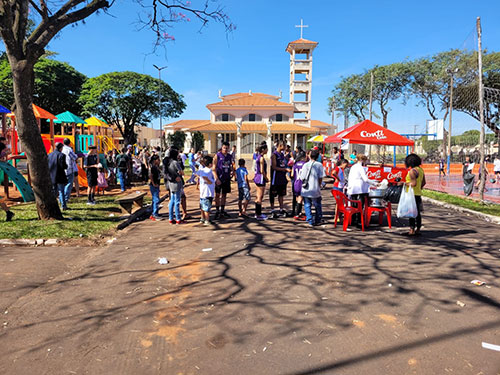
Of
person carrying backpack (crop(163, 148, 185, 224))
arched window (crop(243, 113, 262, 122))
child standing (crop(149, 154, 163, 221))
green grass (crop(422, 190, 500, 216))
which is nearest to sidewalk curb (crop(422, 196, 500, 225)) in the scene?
green grass (crop(422, 190, 500, 216))

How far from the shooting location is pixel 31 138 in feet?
23.5

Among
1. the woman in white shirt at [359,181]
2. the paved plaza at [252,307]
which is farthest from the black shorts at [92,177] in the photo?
the woman in white shirt at [359,181]

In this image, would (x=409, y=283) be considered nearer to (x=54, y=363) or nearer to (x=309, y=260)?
(x=309, y=260)

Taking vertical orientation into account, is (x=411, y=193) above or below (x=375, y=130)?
below

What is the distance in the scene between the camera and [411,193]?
6652 millimetres

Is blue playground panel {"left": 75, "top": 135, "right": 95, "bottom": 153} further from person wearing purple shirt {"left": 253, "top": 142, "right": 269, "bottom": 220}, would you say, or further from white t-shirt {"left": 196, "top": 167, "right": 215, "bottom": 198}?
person wearing purple shirt {"left": 253, "top": 142, "right": 269, "bottom": 220}

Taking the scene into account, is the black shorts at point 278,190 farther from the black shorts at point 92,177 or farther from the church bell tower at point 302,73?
the church bell tower at point 302,73

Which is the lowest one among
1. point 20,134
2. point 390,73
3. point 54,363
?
point 54,363

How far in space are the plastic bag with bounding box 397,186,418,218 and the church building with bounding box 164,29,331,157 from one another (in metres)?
28.7

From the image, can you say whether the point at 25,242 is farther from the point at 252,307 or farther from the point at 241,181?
the point at 252,307

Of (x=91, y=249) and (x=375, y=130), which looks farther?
(x=375, y=130)

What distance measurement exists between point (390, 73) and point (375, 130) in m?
34.1

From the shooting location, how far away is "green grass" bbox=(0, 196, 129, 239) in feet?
22.0

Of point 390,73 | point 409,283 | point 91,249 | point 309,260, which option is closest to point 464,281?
point 409,283
